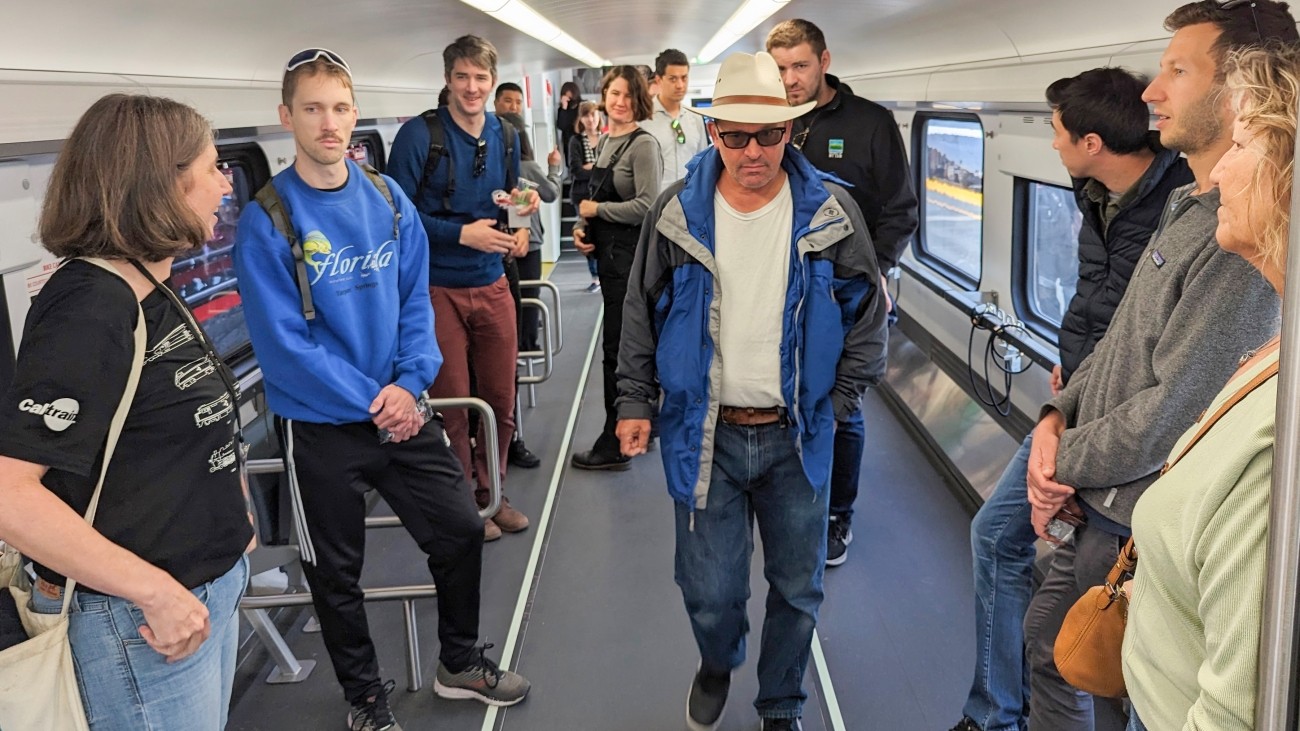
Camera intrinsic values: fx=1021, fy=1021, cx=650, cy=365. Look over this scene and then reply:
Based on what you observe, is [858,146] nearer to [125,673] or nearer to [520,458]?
[520,458]

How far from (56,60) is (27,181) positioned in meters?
0.53

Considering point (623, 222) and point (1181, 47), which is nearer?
point (1181, 47)

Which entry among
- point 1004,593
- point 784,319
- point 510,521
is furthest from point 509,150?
point 1004,593

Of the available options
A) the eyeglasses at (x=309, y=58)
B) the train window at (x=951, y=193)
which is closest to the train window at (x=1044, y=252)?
the train window at (x=951, y=193)

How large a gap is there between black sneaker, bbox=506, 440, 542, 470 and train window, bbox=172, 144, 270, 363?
176 centimetres

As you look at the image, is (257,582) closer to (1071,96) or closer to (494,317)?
(494,317)

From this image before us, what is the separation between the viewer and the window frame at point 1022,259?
16.7ft

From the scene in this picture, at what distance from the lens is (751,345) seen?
110 inches

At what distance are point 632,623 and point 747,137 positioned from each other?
2.18m

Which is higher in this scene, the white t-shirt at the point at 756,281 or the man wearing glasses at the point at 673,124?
the man wearing glasses at the point at 673,124

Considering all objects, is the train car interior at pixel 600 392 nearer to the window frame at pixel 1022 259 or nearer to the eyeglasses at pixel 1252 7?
the window frame at pixel 1022 259

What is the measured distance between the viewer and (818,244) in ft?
A: 8.89

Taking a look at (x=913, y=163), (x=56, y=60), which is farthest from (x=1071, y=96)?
(x=913, y=163)

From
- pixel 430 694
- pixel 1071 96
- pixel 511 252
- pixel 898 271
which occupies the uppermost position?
pixel 1071 96
